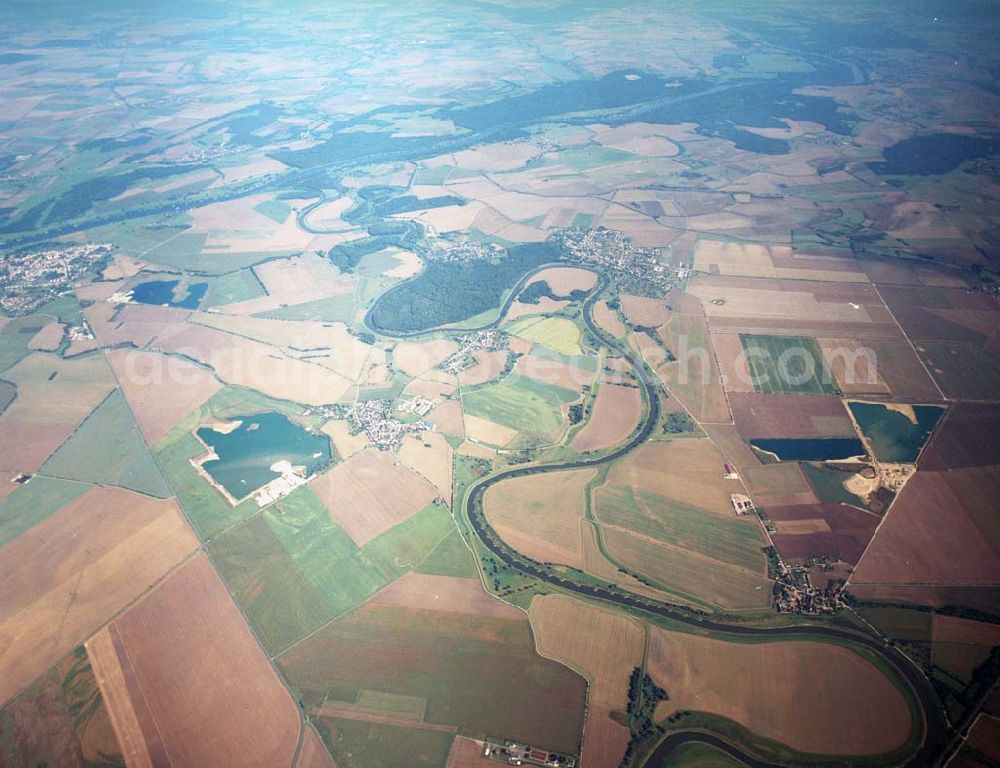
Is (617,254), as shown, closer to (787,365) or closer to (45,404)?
(787,365)

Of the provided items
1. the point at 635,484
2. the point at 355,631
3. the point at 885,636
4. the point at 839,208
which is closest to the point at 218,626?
the point at 355,631

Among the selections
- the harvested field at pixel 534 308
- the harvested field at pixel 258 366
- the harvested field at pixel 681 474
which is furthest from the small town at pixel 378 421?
the harvested field at pixel 534 308

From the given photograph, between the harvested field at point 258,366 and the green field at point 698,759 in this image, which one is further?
the harvested field at point 258,366

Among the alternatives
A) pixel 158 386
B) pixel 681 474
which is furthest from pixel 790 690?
pixel 158 386

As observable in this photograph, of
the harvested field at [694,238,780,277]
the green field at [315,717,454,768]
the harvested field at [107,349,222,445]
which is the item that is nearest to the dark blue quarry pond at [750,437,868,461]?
the harvested field at [694,238,780,277]

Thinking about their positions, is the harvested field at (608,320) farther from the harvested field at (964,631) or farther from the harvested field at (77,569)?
the harvested field at (77,569)

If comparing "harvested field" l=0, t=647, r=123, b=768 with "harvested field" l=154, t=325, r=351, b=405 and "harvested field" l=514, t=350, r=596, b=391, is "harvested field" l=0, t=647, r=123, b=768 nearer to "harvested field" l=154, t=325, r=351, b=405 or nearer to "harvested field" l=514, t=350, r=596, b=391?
"harvested field" l=154, t=325, r=351, b=405
